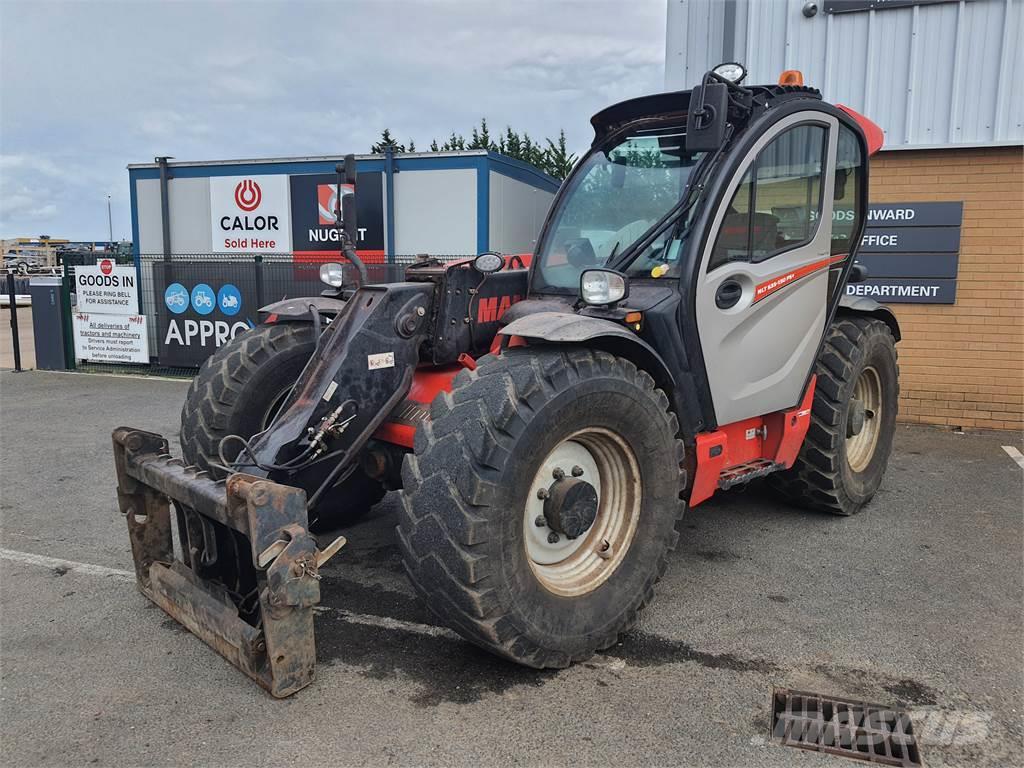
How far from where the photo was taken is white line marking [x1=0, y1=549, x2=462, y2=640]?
3.68 meters

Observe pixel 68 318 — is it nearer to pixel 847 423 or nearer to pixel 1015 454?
pixel 847 423

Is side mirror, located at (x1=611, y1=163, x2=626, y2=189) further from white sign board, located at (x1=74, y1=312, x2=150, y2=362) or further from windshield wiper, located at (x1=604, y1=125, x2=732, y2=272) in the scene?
white sign board, located at (x1=74, y1=312, x2=150, y2=362)

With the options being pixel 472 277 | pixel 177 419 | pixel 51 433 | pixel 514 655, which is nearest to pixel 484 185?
pixel 177 419

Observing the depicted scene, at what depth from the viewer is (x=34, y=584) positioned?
427 cm

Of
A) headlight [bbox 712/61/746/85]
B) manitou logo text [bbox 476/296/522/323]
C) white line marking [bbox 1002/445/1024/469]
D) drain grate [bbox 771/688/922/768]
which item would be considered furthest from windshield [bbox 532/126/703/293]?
white line marking [bbox 1002/445/1024/469]

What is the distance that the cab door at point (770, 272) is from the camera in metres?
3.98

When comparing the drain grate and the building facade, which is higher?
the building facade

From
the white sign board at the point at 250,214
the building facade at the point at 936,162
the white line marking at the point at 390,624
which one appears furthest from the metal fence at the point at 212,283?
the white line marking at the point at 390,624

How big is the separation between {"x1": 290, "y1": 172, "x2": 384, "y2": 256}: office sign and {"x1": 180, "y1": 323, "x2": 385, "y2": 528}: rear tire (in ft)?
25.2

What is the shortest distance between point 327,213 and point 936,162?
8273 mm

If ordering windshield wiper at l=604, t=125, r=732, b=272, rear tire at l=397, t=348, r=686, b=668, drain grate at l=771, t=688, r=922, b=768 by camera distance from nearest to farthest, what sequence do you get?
1. drain grate at l=771, t=688, r=922, b=768
2. rear tire at l=397, t=348, r=686, b=668
3. windshield wiper at l=604, t=125, r=732, b=272

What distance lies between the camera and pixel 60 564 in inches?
179

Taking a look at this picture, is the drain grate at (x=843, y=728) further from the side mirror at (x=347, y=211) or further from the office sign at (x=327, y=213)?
the office sign at (x=327, y=213)

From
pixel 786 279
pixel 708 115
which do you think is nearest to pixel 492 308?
pixel 708 115
